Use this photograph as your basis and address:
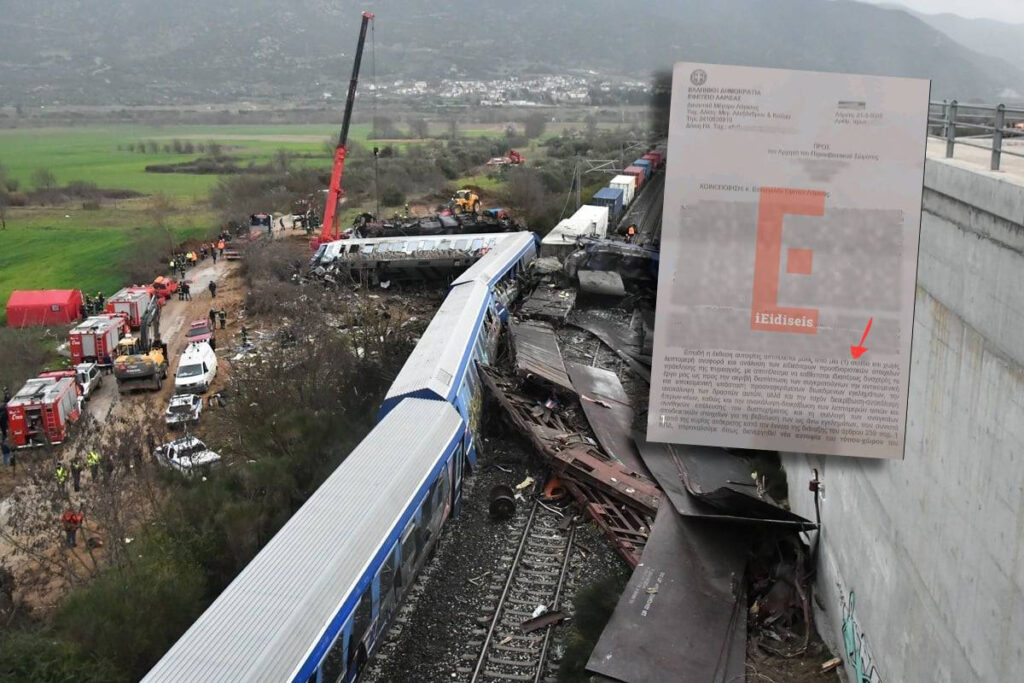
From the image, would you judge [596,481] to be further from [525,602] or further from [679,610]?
[679,610]

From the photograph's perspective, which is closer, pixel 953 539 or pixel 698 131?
pixel 698 131

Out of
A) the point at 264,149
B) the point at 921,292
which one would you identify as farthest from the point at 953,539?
the point at 264,149

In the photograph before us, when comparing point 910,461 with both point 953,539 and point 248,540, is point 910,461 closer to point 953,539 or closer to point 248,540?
point 953,539

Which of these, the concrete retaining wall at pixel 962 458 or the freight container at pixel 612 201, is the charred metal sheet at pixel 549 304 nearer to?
the freight container at pixel 612 201

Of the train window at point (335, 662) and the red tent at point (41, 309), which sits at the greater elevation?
the train window at point (335, 662)

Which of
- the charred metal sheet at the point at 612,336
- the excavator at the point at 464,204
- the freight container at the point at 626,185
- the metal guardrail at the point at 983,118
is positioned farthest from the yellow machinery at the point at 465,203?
the metal guardrail at the point at 983,118

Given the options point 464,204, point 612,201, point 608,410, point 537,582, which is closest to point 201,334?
point 612,201
